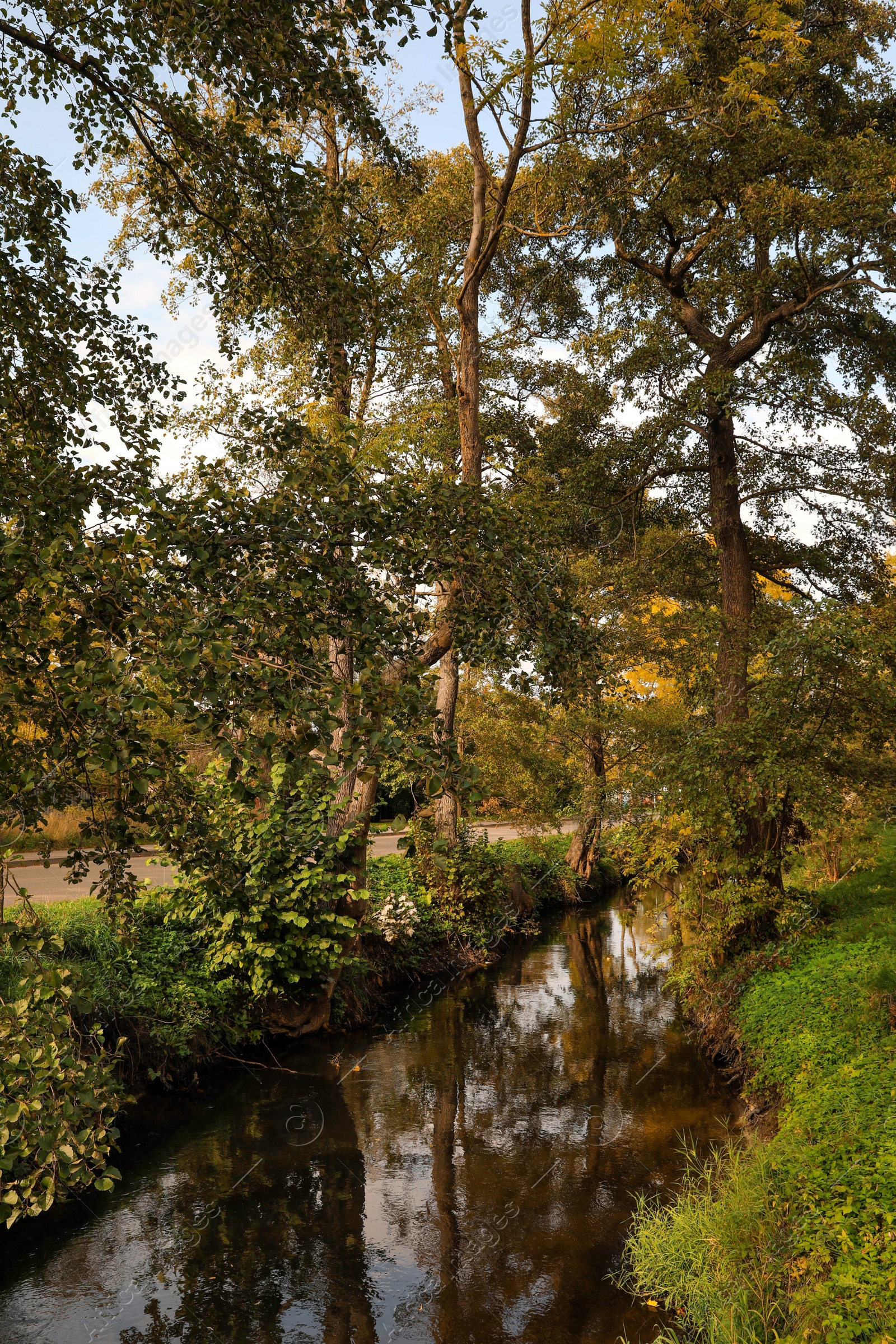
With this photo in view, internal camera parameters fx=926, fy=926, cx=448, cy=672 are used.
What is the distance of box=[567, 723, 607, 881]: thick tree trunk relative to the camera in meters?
15.0

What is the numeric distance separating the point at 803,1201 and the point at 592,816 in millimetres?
9421

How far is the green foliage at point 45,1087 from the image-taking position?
102 inches

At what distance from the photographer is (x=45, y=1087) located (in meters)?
2.64

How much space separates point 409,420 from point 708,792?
8331mm

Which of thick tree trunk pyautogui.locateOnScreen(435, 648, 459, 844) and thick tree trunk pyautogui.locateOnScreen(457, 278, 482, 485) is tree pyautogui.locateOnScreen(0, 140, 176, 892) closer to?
thick tree trunk pyautogui.locateOnScreen(457, 278, 482, 485)

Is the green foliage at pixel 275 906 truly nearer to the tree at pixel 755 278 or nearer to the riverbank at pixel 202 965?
the riverbank at pixel 202 965

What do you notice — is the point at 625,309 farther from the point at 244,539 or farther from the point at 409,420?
the point at 244,539

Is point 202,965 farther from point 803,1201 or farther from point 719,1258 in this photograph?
point 803,1201

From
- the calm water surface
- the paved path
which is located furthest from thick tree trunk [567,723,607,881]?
the calm water surface

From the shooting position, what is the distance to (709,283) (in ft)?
38.2

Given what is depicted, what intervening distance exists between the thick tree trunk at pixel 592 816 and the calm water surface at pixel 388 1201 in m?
4.28

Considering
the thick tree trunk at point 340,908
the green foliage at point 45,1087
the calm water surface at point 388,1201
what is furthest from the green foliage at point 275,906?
the green foliage at point 45,1087

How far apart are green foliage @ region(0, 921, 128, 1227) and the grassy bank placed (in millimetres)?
3485

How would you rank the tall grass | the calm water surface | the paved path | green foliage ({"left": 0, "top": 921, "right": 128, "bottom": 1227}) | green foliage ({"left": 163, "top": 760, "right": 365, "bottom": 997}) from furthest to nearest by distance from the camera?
1. the paved path
2. green foliage ({"left": 163, "top": 760, "right": 365, "bottom": 997})
3. the calm water surface
4. the tall grass
5. green foliage ({"left": 0, "top": 921, "right": 128, "bottom": 1227})
